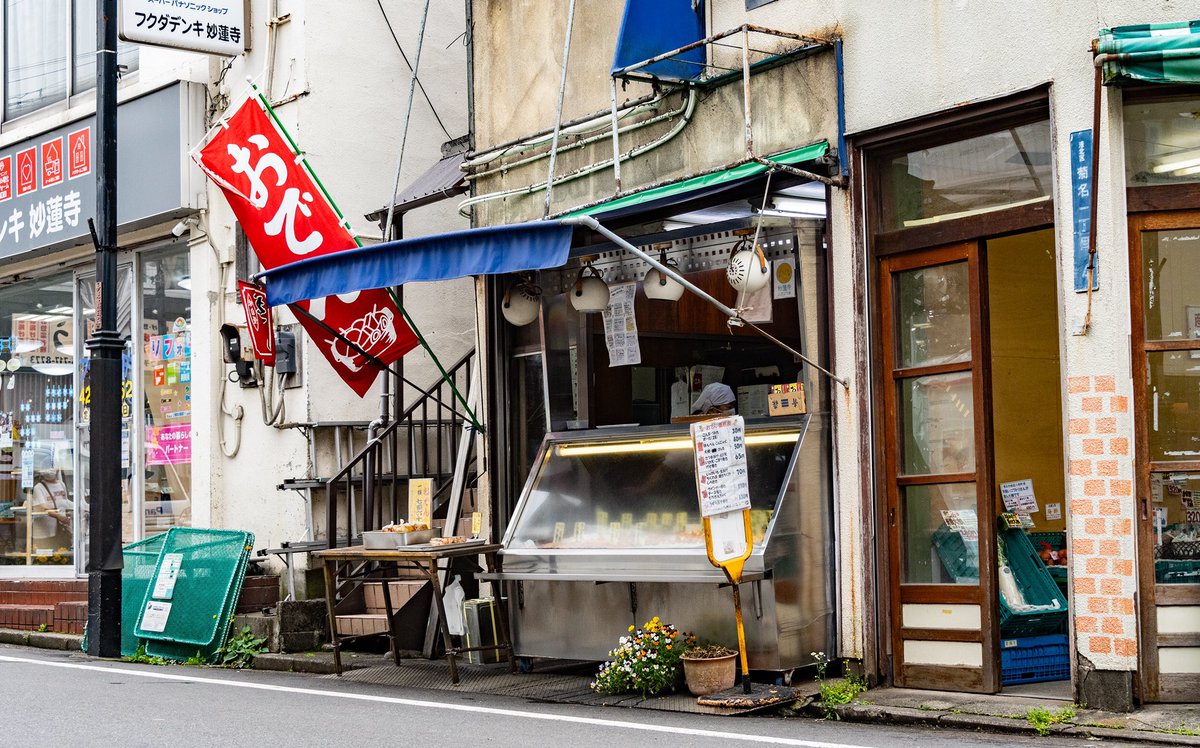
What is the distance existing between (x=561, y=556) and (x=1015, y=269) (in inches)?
166

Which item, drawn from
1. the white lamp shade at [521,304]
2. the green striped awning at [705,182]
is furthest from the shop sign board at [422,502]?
the green striped awning at [705,182]

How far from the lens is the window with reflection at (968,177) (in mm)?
8836

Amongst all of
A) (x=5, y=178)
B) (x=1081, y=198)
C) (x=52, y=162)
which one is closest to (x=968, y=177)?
(x=1081, y=198)

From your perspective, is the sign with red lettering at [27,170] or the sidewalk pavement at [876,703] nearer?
the sidewalk pavement at [876,703]

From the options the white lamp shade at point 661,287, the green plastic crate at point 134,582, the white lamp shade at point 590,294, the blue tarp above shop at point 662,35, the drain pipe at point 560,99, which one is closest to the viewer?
the blue tarp above shop at point 662,35

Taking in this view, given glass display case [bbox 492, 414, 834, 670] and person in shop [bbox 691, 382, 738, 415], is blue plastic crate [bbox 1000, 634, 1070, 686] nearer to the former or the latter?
glass display case [bbox 492, 414, 834, 670]

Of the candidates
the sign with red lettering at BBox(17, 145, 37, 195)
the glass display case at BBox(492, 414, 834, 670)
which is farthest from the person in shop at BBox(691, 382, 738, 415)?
the sign with red lettering at BBox(17, 145, 37, 195)

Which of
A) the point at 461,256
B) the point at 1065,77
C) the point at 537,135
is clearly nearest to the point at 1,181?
the point at 537,135

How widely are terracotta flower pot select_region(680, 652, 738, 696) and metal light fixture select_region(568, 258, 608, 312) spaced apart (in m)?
3.27

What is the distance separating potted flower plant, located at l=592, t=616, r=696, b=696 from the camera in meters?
9.75

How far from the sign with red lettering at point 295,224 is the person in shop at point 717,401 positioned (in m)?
3.02

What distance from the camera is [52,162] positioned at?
57.2 feet

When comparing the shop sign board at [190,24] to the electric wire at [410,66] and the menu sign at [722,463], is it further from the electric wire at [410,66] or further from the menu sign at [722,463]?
the menu sign at [722,463]

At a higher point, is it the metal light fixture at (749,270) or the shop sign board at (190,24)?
the shop sign board at (190,24)
